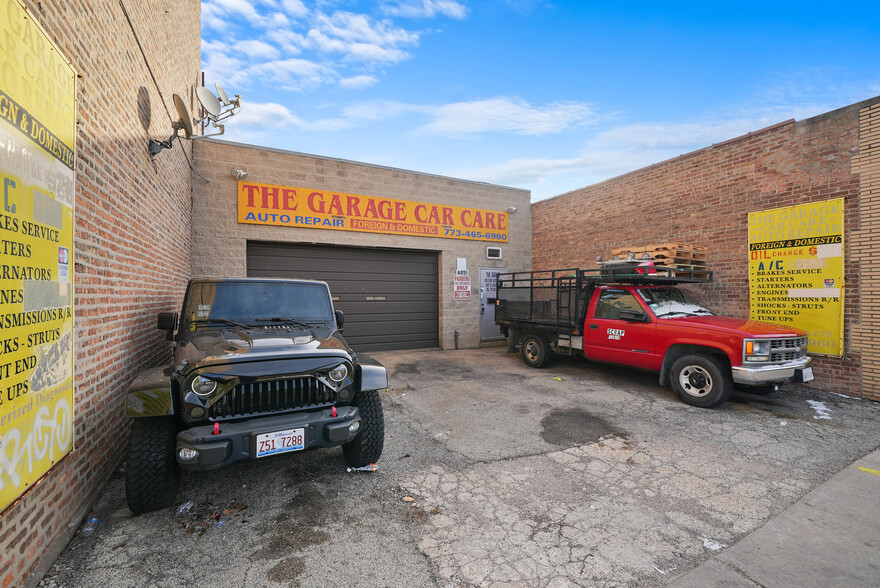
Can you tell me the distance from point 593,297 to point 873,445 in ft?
13.1

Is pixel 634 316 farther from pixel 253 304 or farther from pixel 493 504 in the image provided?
pixel 253 304

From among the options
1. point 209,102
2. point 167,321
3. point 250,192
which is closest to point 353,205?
point 250,192

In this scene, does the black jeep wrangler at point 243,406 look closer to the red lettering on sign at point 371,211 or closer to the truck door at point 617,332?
the truck door at point 617,332

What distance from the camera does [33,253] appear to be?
2287mm

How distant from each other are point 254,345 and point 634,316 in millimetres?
5987

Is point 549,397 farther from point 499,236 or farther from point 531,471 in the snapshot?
point 499,236

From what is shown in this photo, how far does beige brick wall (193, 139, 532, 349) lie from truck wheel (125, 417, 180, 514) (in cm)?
661

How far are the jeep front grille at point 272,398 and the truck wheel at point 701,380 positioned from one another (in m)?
5.37

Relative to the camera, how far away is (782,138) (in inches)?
282

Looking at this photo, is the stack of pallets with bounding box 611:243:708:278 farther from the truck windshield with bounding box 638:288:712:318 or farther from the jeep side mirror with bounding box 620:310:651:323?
the jeep side mirror with bounding box 620:310:651:323

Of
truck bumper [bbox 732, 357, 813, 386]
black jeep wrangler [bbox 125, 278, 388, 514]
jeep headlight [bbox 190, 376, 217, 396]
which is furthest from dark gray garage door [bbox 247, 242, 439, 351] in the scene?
truck bumper [bbox 732, 357, 813, 386]

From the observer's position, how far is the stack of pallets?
7250mm

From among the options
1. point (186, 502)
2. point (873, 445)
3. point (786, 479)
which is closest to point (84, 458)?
point (186, 502)

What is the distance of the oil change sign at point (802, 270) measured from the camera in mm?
6441
